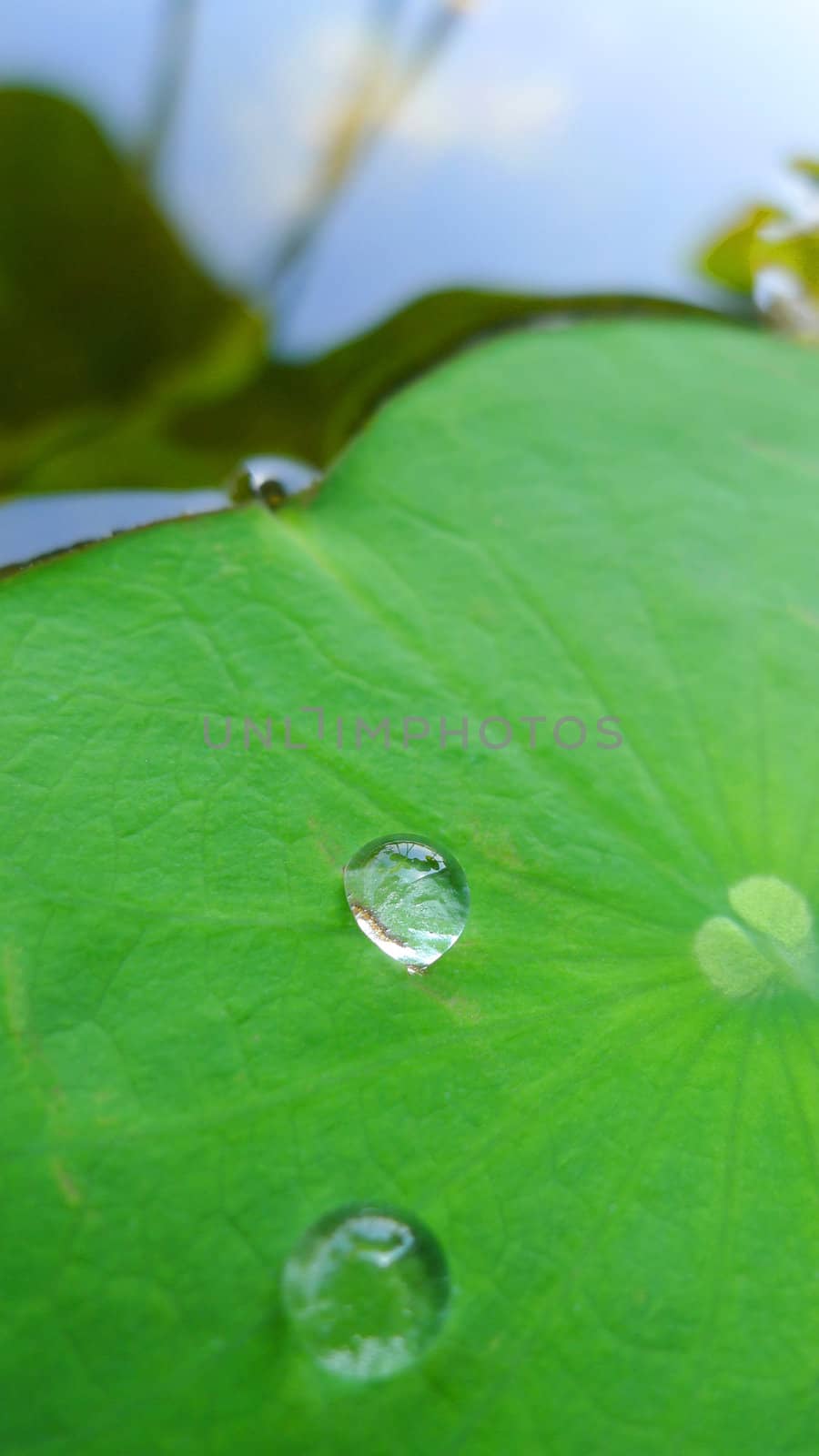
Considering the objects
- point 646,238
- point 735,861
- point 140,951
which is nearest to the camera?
point 140,951

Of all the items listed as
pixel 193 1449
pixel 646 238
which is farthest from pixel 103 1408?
pixel 646 238

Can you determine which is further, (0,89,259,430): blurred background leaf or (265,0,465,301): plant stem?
(265,0,465,301): plant stem

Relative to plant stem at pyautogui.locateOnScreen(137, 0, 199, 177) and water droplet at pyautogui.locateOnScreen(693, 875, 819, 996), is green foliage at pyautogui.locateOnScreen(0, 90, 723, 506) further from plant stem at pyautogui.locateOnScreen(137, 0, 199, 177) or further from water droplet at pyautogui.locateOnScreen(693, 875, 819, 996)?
water droplet at pyautogui.locateOnScreen(693, 875, 819, 996)

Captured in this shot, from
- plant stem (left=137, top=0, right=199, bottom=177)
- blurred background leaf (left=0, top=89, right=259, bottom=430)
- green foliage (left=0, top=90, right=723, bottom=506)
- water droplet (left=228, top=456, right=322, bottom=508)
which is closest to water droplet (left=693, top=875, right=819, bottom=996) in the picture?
water droplet (left=228, top=456, right=322, bottom=508)

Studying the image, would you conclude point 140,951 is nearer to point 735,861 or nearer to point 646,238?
point 735,861

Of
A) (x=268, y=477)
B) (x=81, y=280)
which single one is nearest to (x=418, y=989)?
(x=268, y=477)

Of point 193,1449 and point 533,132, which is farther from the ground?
point 533,132
